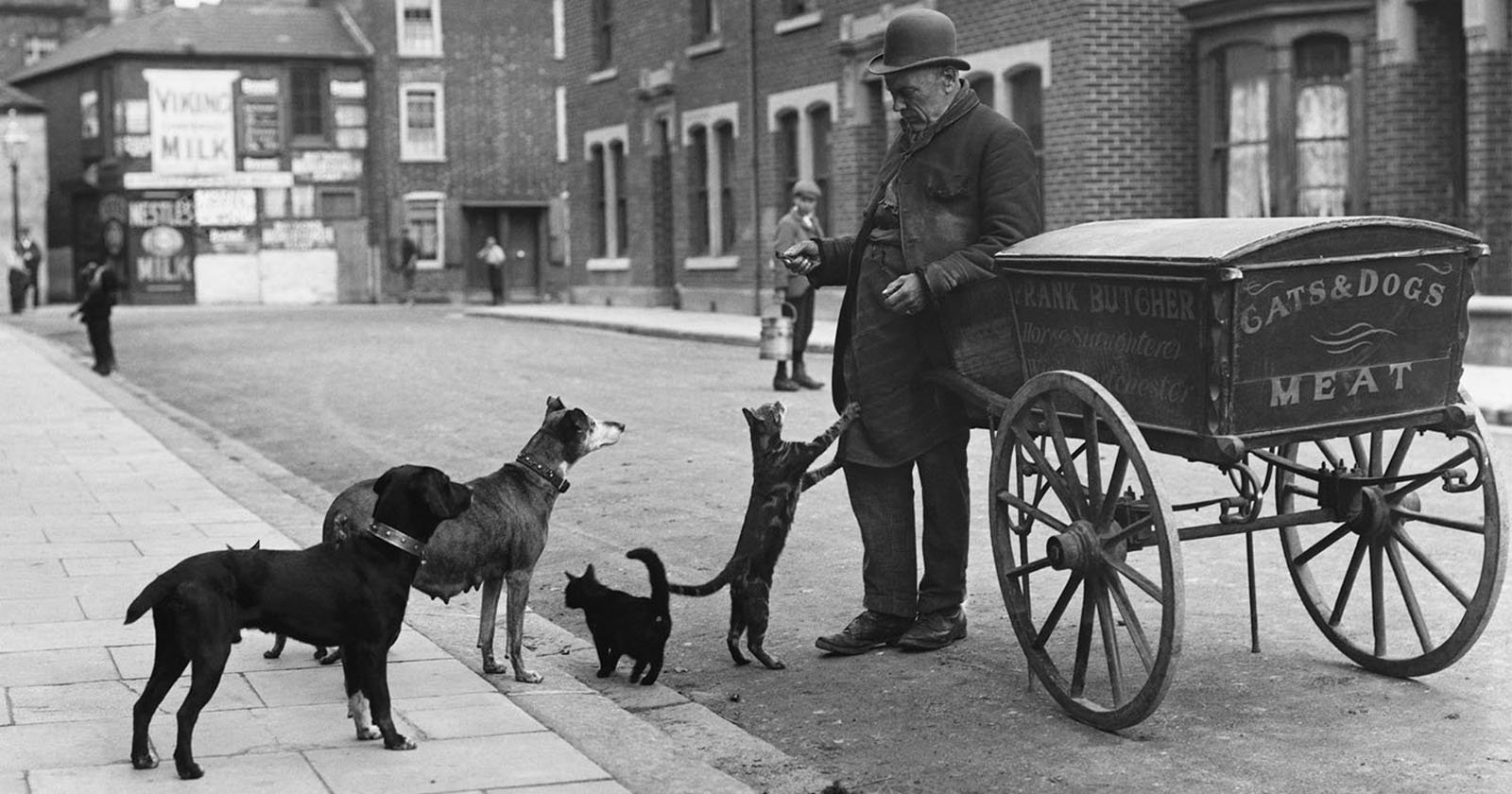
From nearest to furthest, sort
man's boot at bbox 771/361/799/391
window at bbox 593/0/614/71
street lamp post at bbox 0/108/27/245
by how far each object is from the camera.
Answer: man's boot at bbox 771/361/799/391 → window at bbox 593/0/614/71 → street lamp post at bbox 0/108/27/245

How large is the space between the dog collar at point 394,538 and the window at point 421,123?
4921 centimetres

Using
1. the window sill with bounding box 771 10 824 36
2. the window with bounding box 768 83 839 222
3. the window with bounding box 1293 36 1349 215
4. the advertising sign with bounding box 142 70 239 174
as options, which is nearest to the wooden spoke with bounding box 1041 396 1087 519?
the window with bounding box 1293 36 1349 215

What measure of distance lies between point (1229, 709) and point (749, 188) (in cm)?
2687

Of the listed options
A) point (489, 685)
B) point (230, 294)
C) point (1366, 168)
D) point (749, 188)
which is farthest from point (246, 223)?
point (489, 685)

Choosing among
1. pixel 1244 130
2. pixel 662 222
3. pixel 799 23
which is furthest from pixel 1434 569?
pixel 662 222

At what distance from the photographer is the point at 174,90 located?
169 feet

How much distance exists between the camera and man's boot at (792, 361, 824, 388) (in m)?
17.3

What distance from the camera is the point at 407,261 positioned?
52344 mm

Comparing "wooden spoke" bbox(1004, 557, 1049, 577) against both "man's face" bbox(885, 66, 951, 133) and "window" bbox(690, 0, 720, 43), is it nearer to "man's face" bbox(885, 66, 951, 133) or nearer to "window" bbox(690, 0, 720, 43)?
"man's face" bbox(885, 66, 951, 133)

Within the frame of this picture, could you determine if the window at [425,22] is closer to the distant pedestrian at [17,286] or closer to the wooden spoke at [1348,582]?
the distant pedestrian at [17,286]

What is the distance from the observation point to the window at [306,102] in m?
52.6

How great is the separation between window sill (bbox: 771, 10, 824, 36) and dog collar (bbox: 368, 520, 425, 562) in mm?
24955

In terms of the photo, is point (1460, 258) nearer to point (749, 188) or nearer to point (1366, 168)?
point (1366, 168)

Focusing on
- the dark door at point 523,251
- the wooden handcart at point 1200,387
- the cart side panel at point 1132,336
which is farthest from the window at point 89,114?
the cart side panel at point 1132,336
